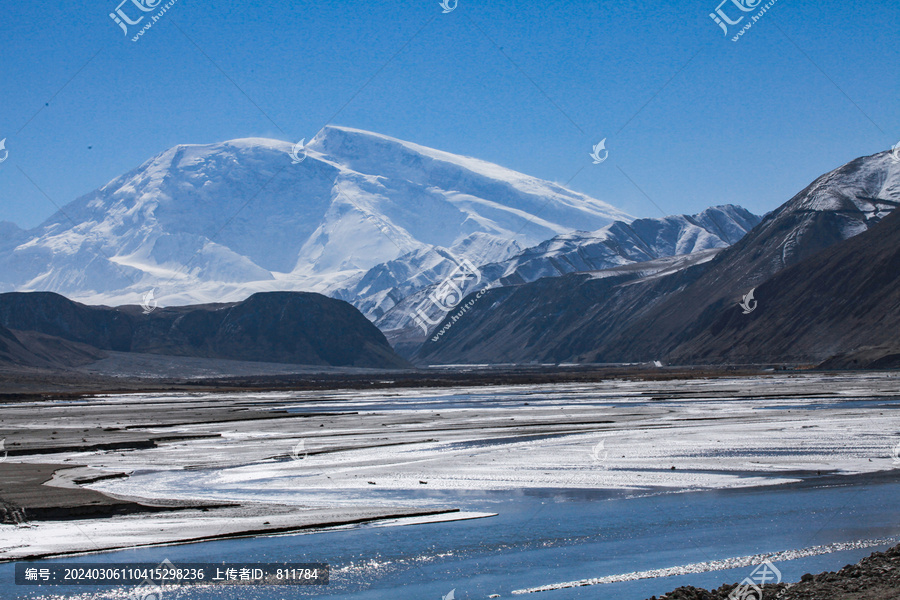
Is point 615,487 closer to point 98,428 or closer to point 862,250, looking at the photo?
point 98,428

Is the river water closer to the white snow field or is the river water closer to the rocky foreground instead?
the rocky foreground

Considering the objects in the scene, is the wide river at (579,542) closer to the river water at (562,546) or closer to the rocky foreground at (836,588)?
the river water at (562,546)

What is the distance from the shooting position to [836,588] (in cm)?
1473

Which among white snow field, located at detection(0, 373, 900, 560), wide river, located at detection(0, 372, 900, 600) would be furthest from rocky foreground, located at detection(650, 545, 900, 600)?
white snow field, located at detection(0, 373, 900, 560)

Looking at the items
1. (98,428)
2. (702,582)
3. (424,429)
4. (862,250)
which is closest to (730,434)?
(424,429)

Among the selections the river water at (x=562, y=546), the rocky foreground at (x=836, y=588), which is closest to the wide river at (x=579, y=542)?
the river water at (x=562, y=546)

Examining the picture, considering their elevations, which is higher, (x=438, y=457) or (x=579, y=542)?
(x=579, y=542)

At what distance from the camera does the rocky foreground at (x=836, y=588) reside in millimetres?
14349

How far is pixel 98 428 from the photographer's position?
54000mm

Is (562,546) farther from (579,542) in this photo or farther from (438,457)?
(438,457)

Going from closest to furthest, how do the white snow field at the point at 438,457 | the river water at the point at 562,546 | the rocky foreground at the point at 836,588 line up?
the rocky foreground at the point at 836,588
the river water at the point at 562,546
the white snow field at the point at 438,457

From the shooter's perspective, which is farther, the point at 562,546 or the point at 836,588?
the point at 562,546

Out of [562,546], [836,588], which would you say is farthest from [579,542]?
[836,588]

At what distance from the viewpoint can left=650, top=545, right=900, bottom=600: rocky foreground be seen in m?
14.3
